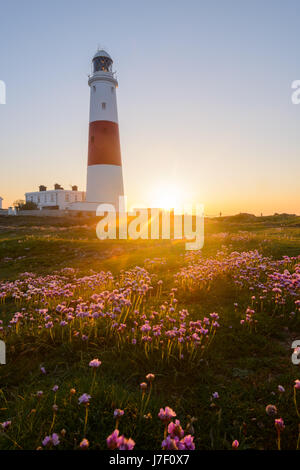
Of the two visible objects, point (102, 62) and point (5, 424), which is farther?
point (102, 62)

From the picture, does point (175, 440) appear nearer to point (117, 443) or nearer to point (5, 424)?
point (117, 443)

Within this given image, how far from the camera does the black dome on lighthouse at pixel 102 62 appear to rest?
142 feet

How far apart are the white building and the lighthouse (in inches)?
1496

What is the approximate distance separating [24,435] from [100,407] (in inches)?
30.8

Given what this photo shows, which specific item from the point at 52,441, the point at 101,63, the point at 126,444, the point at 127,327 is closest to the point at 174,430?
the point at 126,444

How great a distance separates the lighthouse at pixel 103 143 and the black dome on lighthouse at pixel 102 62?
1.52m

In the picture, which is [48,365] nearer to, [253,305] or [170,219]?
[253,305]

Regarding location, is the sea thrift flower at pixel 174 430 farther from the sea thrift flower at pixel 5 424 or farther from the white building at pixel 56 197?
the white building at pixel 56 197

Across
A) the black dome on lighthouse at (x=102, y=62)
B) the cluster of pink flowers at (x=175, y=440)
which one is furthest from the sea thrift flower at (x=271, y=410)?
the black dome on lighthouse at (x=102, y=62)

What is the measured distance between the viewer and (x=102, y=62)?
43438 mm

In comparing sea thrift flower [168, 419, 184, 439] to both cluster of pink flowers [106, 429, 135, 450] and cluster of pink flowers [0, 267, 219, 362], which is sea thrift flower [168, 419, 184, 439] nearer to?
cluster of pink flowers [106, 429, 135, 450]

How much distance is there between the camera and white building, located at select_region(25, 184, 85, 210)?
7919cm

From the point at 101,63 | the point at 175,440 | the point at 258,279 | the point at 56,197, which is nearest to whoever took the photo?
the point at 175,440

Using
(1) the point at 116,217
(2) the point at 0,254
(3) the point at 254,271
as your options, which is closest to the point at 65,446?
(3) the point at 254,271
